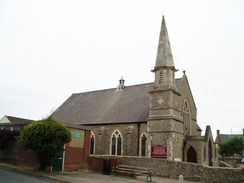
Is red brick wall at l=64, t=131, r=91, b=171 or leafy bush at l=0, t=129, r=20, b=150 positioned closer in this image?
leafy bush at l=0, t=129, r=20, b=150

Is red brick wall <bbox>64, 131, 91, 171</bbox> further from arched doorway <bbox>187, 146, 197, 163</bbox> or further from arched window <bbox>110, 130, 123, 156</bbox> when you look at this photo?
arched doorway <bbox>187, 146, 197, 163</bbox>

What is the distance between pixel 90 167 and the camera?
22859mm

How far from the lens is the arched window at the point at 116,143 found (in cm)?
3142

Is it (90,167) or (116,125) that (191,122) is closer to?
(116,125)

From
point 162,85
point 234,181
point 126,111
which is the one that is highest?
point 162,85

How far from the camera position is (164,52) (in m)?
30.3

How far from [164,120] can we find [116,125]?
7.42 metres

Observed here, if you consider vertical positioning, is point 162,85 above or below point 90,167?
above

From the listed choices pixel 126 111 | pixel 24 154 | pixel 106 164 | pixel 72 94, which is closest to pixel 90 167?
pixel 106 164

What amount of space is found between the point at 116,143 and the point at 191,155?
30.3ft

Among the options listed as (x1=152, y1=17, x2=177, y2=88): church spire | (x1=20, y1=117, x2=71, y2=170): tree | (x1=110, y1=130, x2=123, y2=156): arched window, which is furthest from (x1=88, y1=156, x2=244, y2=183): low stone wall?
(x1=152, y1=17, x2=177, y2=88): church spire

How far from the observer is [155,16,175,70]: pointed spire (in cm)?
2983

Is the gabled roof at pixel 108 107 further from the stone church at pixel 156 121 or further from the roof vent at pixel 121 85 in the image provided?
the roof vent at pixel 121 85

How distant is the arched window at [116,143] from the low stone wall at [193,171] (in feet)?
26.9
